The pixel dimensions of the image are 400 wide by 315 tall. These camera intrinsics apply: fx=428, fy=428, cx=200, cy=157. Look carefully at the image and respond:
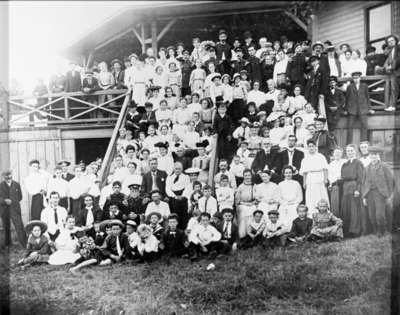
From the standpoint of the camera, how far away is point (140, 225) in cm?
548

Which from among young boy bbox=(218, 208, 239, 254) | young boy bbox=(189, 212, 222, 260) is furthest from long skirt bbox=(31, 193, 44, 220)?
young boy bbox=(218, 208, 239, 254)

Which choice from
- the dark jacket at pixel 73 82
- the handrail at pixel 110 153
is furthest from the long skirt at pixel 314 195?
the dark jacket at pixel 73 82

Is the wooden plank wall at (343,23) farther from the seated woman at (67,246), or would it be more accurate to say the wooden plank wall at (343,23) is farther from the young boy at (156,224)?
the seated woman at (67,246)

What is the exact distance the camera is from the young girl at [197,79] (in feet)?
26.4

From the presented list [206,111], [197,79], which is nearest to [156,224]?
[206,111]

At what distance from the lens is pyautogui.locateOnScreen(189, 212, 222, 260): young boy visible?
17.6ft

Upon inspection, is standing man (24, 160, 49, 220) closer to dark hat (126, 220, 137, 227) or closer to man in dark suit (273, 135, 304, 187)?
dark hat (126, 220, 137, 227)

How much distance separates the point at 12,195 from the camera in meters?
5.68

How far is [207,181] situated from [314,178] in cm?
145

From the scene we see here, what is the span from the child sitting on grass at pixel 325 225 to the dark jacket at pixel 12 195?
12.6 feet

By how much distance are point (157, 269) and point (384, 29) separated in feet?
20.2

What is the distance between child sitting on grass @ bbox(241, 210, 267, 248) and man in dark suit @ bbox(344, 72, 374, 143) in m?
1.67

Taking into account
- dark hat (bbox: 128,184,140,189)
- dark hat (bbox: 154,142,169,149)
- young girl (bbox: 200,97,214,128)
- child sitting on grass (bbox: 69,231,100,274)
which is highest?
young girl (bbox: 200,97,214,128)

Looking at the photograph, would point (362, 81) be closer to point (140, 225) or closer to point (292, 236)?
point (292, 236)
